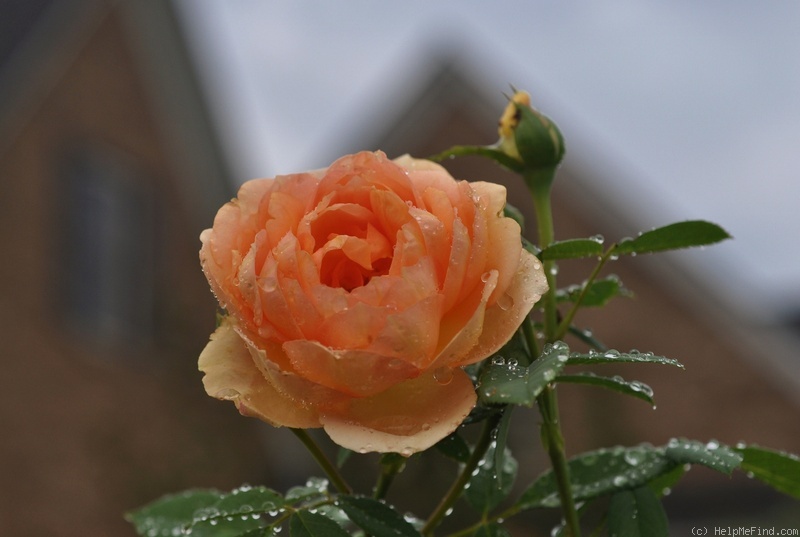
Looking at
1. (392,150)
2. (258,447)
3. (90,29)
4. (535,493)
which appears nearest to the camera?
(535,493)

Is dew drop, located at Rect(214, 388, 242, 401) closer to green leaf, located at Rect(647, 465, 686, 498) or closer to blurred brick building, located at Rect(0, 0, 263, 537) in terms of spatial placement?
green leaf, located at Rect(647, 465, 686, 498)

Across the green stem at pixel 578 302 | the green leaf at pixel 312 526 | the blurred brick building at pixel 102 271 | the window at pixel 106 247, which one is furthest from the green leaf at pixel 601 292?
the window at pixel 106 247

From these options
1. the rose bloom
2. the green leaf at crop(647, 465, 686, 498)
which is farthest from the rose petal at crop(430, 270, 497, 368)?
the green leaf at crop(647, 465, 686, 498)

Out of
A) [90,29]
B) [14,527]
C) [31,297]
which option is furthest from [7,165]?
[14,527]

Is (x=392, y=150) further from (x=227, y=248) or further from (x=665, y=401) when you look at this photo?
(x=227, y=248)

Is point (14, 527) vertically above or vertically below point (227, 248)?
above
